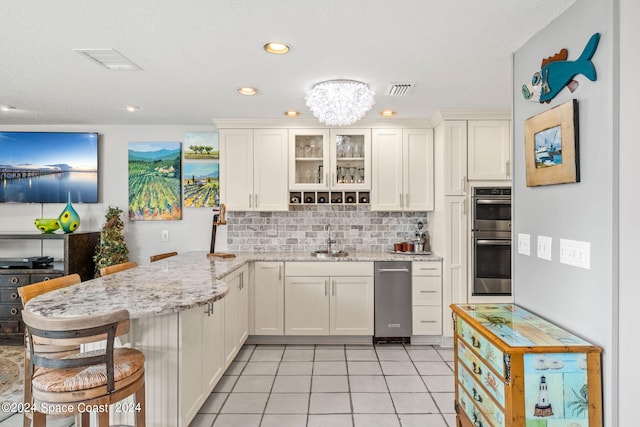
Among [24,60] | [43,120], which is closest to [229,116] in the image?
[24,60]

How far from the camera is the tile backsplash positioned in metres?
4.47

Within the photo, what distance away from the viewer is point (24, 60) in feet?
8.16

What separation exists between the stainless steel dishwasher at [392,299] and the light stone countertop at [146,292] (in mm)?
1480

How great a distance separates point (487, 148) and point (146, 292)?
344 centimetres

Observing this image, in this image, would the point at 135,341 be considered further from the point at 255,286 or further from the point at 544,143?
the point at 544,143

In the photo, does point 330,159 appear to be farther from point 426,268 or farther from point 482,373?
point 482,373

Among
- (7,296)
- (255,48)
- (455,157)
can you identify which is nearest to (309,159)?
(455,157)

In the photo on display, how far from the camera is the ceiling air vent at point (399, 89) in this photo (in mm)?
2990

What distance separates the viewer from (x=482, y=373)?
1.86 metres

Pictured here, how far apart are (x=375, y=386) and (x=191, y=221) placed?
9.19 feet

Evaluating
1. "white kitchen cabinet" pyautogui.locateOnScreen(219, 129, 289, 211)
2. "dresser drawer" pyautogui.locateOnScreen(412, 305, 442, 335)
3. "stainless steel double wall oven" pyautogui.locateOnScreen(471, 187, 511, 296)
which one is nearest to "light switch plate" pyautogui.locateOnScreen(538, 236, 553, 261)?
"stainless steel double wall oven" pyautogui.locateOnScreen(471, 187, 511, 296)

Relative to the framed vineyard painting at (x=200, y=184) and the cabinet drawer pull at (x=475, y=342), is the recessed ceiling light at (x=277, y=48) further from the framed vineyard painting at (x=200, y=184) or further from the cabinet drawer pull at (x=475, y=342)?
the framed vineyard painting at (x=200, y=184)

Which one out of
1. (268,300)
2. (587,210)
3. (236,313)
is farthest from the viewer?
(268,300)

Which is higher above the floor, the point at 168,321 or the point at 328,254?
the point at 328,254
